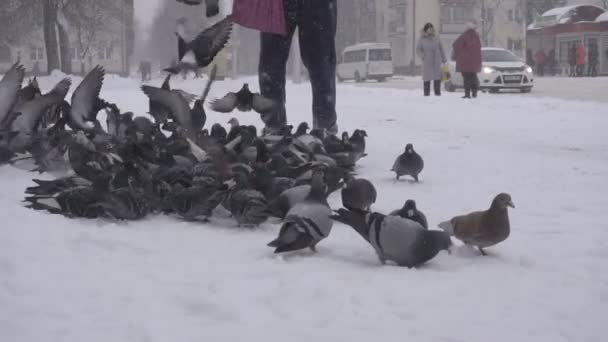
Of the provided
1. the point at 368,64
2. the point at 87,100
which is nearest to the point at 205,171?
the point at 87,100

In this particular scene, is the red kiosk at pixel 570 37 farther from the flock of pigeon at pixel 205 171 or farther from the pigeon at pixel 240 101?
the flock of pigeon at pixel 205 171

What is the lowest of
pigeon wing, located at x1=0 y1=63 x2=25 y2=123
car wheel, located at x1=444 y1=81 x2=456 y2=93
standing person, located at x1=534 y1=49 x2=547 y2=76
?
pigeon wing, located at x1=0 y1=63 x2=25 y2=123

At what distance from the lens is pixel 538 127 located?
24.9 feet

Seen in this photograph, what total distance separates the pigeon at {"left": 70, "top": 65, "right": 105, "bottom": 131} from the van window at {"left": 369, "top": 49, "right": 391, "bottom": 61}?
107 feet

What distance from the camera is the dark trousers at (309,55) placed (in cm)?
496

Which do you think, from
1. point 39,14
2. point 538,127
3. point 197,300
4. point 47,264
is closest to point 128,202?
point 47,264

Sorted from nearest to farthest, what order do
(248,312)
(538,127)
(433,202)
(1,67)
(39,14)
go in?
(248,312)
(433,202)
(538,127)
(39,14)
(1,67)

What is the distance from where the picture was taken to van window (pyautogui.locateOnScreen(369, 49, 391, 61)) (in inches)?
1451

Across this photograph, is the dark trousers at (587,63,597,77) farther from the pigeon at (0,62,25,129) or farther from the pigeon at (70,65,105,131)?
the pigeon at (0,62,25,129)

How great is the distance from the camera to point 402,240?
2520 millimetres

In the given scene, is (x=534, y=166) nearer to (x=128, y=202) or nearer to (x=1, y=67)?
(x=128, y=202)

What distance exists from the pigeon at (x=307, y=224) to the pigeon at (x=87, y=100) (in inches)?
91.4

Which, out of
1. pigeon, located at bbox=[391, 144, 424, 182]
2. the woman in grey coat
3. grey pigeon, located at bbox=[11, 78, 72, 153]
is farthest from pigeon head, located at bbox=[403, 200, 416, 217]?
the woman in grey coat

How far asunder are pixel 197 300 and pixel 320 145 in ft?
7.21
